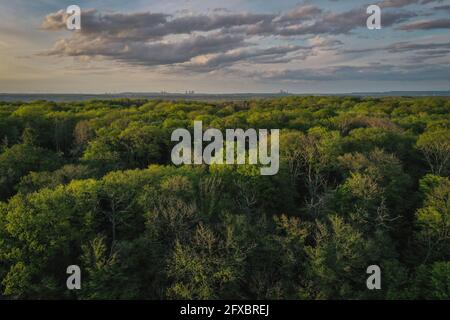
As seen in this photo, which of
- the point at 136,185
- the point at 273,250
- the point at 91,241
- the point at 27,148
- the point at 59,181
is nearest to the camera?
the point at 91,241

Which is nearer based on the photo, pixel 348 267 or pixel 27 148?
pixel 348 267

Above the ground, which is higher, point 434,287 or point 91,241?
point 91,241

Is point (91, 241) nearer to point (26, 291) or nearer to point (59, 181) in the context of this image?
point (26, 291)

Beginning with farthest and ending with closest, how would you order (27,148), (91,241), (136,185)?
(27,148)
(136,185)
(91,241)

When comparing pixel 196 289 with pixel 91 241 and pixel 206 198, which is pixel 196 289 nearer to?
pixel 91 241

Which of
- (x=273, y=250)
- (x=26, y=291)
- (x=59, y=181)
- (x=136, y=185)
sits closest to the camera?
(x=26, y=291)

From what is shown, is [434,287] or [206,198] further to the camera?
[206,198]

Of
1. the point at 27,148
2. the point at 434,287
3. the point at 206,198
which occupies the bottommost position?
the point at 434,287
